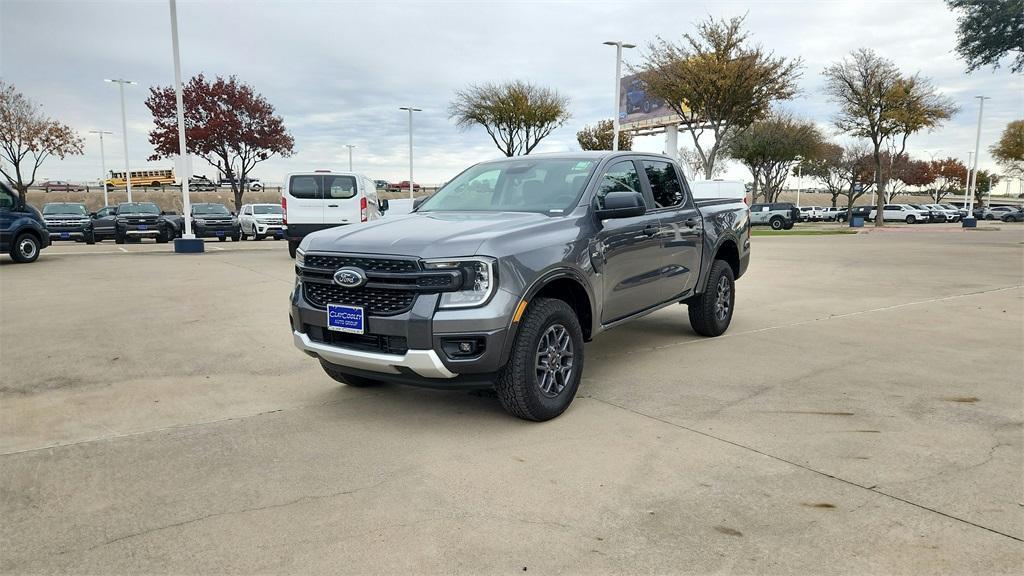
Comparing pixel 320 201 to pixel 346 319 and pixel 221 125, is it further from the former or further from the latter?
pixel 221 125

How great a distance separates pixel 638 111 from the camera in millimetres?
52000

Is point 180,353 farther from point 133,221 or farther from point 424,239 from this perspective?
point 133,221

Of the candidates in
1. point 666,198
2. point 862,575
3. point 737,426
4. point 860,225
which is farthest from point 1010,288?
point 860,225

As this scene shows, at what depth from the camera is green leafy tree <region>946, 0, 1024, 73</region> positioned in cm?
1927

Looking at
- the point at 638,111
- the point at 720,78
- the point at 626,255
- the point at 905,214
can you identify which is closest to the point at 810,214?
the point at 905,214

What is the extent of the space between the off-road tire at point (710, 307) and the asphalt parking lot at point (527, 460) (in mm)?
222

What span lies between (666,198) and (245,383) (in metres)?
3.87

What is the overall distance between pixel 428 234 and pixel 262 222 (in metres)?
23.5

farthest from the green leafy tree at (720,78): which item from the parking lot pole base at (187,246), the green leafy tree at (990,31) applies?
the parking lot pole base at (187,246)

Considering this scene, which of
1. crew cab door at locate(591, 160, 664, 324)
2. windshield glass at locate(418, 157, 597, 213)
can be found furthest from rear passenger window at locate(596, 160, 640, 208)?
windshield glass at locate(418, 157, 597, 213)

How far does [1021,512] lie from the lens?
2994 mm

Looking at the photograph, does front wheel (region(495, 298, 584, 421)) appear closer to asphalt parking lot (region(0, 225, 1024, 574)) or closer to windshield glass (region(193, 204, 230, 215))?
asphalt parking lot (region(0, 225, 1024, 574))

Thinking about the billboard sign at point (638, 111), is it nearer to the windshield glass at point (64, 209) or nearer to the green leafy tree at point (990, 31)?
the green leafy tree at point (990, 31)

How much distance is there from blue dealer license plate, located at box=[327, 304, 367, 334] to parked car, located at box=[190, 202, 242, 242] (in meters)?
23.0
